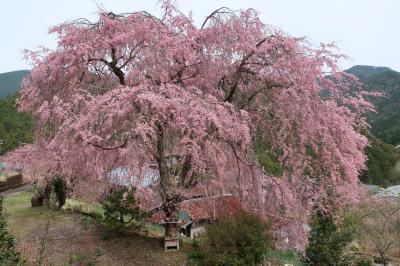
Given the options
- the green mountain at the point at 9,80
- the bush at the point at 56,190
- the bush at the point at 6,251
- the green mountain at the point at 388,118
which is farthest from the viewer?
the green mountain at the point at 9,80

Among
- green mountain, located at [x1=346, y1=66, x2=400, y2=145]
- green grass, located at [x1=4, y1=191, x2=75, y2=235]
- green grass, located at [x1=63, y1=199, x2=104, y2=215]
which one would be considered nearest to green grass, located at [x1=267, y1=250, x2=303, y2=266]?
green grass, located at [x1=4, y1=191, x2=75, y2=235]

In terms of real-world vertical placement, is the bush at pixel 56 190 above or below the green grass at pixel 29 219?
above

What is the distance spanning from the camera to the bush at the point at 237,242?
25.4 ft

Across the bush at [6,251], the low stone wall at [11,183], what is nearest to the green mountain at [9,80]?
the low stone wall at [11,183]

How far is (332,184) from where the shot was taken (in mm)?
8586

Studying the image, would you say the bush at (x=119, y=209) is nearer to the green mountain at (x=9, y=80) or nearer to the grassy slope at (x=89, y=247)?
the grassy slope at (x=89, y=247)

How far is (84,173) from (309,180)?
15.8 feet

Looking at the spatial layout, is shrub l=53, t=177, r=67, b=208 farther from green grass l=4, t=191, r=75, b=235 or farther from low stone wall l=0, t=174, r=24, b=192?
low stone wall l=0, t=174, r=24, b=192

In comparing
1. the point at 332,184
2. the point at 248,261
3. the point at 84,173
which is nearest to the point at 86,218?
the point at 84,173

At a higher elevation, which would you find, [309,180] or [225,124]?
[225,124]

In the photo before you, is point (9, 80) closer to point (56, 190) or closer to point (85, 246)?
point (56, 190)

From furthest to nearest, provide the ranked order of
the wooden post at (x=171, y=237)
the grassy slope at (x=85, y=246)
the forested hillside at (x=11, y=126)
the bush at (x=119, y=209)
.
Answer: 1. the forested hillside at (x=11, y=126)
2. the bush at (x=119, y=209)
3. the wooden post at (x=171, y=237)
4. the grassy slope at (x=85, y=246)

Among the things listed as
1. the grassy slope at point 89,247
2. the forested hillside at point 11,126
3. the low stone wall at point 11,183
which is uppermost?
the forested hillside at point 11,126

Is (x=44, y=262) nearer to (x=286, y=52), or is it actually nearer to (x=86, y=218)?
(x=86, y=218)
